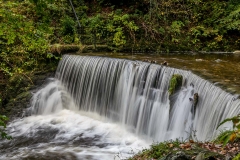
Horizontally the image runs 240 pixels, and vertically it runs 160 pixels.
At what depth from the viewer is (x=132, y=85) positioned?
382 inches

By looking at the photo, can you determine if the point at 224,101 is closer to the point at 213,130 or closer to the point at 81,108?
the point at 213,130

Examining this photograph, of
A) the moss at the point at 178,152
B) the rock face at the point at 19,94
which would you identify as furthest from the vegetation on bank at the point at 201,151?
the rock face at the point at 19,94

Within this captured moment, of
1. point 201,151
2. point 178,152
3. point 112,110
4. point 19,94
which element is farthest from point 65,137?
point 201,151

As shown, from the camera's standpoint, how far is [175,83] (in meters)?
8.09

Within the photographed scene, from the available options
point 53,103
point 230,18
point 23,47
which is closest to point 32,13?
point 23,47

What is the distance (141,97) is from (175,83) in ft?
5.22

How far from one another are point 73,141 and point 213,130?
442 cm

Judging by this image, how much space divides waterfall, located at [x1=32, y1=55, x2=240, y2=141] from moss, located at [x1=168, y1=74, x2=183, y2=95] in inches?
5.8

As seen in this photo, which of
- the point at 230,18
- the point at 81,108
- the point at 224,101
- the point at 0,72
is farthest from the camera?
the point at 230,18

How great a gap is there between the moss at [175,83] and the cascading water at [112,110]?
0.19m

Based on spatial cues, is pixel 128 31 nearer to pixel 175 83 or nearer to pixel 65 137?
pixel 175 83

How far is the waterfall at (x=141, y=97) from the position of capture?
6949mm

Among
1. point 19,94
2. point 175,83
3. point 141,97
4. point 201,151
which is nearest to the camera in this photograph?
point 201,151

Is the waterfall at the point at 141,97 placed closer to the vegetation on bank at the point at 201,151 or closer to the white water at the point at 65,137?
the white water at the point at 65,137
